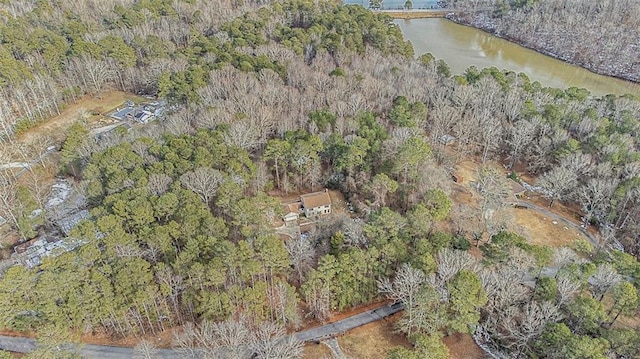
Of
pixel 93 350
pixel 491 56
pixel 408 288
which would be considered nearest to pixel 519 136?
pixel 408 288

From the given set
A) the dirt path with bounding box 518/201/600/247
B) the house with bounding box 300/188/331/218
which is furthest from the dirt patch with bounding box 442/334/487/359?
the dirt path with bounding box 518/201/600/247

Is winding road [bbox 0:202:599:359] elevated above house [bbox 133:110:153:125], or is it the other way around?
house [bbox 133:110:153:125]

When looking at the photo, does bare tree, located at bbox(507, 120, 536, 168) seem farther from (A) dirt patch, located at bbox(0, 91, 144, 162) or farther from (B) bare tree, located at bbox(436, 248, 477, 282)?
(A) dirt patch, located at bbox(0, 91, 144, 162)

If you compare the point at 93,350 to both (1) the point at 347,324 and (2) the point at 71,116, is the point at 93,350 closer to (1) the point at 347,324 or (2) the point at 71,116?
(1) the point at 347,324

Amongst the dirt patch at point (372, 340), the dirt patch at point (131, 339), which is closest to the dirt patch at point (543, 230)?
the dirt patch at point (372, 340)

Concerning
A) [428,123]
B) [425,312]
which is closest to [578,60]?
[428,123]

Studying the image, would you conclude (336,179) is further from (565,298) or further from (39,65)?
(39,65)

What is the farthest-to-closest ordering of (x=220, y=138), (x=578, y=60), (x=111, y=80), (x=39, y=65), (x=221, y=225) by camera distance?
1. (x=578, y=60)
2. (x=111, y=80)
3. (x=39, y=65)
4. (x=220, y=138)
5. (x=221, y=225)
